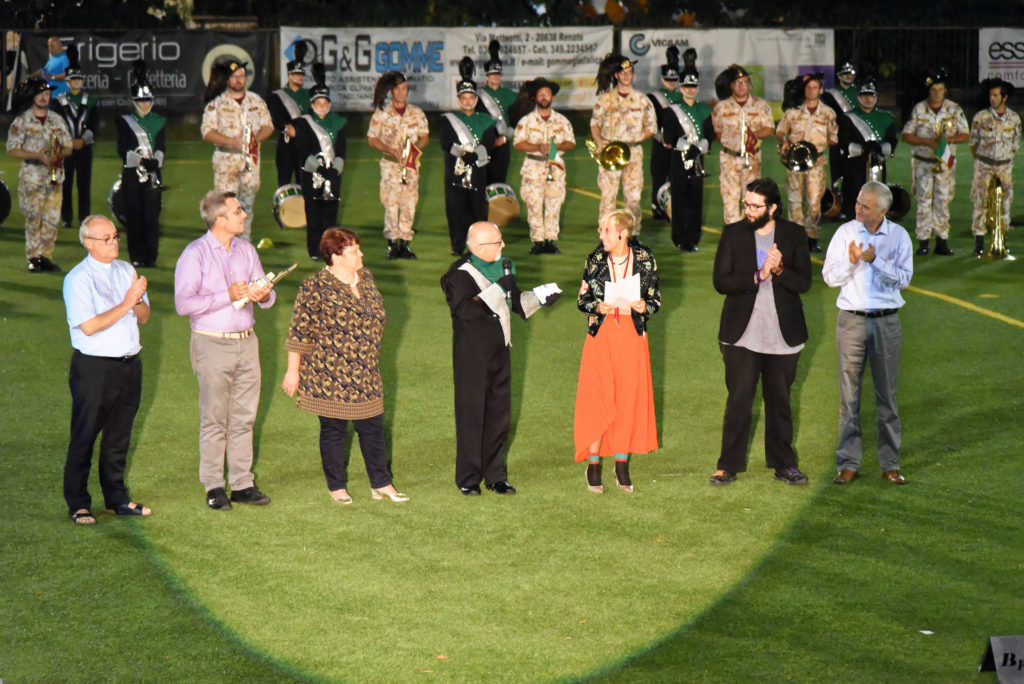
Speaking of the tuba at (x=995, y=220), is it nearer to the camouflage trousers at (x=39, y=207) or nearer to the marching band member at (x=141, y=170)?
the marching band member at (x=141, y=170)

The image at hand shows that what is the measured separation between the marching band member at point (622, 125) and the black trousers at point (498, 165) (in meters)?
1.48

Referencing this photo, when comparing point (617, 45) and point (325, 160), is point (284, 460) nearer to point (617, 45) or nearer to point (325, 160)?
point (325, 160)

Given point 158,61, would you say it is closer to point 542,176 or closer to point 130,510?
point 542,176

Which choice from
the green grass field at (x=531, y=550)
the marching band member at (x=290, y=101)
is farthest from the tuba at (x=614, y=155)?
the green grass field at (x=531, y=550)

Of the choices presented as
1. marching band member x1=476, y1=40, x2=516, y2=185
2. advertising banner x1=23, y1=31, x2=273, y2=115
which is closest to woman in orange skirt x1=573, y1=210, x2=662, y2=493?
marching band member x1=476, y1=40, x2=516, y2=185

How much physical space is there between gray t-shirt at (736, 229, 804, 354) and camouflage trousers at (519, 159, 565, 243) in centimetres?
906

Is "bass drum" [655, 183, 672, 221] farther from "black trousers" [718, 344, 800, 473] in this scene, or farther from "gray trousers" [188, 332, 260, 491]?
"gray trousers" [188, 332, 260, 491]

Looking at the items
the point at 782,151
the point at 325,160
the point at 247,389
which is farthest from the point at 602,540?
the point at 782,151

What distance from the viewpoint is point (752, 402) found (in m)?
9.12

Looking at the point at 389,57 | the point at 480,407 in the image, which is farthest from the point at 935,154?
the point at 389,57

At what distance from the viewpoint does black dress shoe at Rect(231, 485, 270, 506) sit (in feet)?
28.8

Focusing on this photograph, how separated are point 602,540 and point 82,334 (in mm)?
3105

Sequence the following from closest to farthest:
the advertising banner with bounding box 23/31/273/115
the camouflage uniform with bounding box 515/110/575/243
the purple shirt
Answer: the purple shirt < the camouflage uniform with bounding box 515/110/575/243 < the advertising banner with bounding box 23/31/273/115

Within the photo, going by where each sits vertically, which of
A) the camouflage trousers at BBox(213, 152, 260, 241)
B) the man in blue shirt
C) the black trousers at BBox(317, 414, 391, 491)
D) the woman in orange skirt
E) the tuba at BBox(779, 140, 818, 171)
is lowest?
the black trousers at BBox(317, 414, 391, 491)
